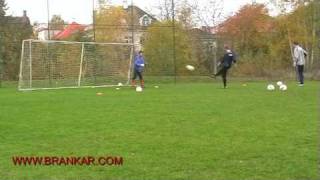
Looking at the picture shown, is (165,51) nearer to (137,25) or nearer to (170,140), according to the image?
(137,25)

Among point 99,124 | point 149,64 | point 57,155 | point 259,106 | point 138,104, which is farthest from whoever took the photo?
point 149,64

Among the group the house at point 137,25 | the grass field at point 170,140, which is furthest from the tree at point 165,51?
the grass field at point 170,140

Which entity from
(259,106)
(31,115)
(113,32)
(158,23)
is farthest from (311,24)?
(31,115)

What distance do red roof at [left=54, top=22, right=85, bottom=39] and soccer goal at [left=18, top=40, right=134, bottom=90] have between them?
475 cm

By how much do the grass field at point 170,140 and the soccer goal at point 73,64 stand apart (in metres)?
11.5

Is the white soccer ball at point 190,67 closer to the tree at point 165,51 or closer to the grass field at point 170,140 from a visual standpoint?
the tree at point 165,51

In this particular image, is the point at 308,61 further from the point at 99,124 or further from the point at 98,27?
the point at 99,124

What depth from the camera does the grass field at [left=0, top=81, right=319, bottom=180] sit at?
6105 millimetres

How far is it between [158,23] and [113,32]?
2.66 m

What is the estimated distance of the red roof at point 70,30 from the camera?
33.0m

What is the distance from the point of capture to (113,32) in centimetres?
3138

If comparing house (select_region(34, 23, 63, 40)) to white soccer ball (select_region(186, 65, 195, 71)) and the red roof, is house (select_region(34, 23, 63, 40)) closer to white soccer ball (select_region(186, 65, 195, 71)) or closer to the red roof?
the red roof

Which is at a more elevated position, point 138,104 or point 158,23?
point 158,23

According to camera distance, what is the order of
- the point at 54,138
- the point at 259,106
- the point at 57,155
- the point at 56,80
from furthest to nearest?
1. the point at 56,80
2. the point at 259,106
3. the point at 54,138
4. the point at 57,155
